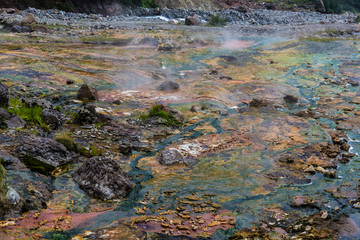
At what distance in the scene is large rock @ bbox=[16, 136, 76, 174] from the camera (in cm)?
761

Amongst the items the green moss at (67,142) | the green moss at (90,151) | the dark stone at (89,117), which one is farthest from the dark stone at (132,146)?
the dark stone at (89,117)

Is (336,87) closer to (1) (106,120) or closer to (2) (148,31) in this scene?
(1) (106,120)

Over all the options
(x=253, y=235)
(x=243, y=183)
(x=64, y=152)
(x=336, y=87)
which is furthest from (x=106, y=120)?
(x=336, y=87)

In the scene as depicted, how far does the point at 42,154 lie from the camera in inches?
311

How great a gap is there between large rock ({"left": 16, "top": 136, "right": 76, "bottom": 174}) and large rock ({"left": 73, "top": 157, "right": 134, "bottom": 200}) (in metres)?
0.82

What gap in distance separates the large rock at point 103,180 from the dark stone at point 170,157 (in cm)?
141

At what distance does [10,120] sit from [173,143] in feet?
14.2

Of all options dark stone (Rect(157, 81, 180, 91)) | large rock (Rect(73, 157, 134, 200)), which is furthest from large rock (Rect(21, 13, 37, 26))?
large rock (Rect(73, 157, 134, 200))

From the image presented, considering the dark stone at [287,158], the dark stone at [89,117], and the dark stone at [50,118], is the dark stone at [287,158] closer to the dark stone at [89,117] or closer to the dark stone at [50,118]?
the dark stone at [89,117]

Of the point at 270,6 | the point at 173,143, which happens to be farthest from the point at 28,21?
the point at 270,6

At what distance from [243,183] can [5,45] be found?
16.1m

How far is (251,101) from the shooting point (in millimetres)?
13727

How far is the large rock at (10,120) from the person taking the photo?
9227 millimetres

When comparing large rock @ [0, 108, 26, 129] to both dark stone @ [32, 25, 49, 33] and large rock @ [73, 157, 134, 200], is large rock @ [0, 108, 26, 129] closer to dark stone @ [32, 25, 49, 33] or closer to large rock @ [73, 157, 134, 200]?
large rock @ [73, 157, 134, 200]
